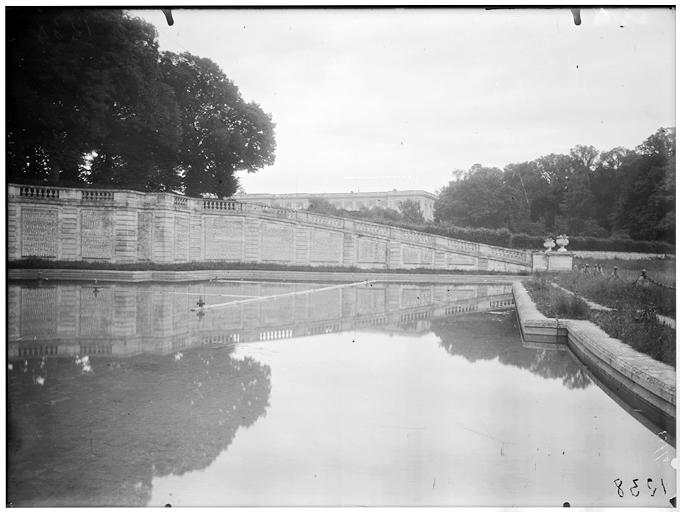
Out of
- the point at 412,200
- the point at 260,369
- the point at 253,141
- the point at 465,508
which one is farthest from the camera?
the point at 412,200

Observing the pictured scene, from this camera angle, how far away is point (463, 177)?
56.7 feet

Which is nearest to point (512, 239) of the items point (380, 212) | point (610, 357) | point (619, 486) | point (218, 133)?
point (380, 212)

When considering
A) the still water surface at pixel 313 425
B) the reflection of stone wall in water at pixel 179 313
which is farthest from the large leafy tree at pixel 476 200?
the still water surface at pixel 313 425

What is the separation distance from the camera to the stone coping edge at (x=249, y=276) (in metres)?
18.7

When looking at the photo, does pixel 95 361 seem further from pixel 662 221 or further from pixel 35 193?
pixel 35 193

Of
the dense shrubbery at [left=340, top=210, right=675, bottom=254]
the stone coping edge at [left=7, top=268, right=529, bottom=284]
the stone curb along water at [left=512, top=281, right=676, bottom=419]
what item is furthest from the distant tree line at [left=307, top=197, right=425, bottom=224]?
the stone curb along water at [left=512, top=281, right=676, bottom=419]

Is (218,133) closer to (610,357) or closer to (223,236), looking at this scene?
(223,236)

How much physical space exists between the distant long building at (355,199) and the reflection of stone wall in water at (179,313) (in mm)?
7582

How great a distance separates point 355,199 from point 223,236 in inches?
323

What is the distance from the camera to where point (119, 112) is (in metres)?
15.4

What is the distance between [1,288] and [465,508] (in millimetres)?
4295

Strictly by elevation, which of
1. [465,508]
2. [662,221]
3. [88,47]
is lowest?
[465,508]

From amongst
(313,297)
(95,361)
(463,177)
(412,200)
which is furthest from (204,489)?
(412,200)

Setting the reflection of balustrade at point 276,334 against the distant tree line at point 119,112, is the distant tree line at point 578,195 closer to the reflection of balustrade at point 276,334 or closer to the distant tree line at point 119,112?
the reflection of balustrade at point 276,334
